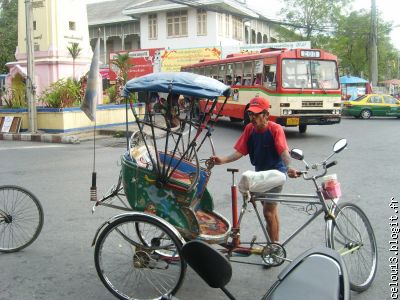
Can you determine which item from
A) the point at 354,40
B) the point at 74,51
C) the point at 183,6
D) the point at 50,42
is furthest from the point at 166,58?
the point at 354,40

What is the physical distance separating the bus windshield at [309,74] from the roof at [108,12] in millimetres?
29205

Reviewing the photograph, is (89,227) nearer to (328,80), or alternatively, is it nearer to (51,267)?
(51,267)

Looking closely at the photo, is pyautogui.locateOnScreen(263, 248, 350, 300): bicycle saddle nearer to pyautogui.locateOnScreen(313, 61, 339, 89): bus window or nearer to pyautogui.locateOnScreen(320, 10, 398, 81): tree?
pyautogui.locateOnScreen(313, 61, 339, 89): bus window

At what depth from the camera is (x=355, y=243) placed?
149 inches

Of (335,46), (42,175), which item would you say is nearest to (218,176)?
(42,175)

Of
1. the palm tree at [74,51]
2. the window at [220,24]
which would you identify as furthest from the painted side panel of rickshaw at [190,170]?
the window at [220,24]

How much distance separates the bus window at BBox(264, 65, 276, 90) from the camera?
49.3ft

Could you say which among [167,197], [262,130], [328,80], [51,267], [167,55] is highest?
[167,55]

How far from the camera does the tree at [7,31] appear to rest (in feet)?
110

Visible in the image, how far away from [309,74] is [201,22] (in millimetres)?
21553

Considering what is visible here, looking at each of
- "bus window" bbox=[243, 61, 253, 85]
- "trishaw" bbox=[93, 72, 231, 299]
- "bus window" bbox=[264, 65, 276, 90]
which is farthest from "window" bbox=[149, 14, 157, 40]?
"trishaw" bbox=[93, 72, 231, 299]

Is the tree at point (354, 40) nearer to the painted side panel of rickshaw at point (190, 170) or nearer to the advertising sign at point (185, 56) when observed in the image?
the advertising sign at point (185, 56)

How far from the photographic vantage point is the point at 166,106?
158 inches

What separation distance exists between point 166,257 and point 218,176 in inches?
193
